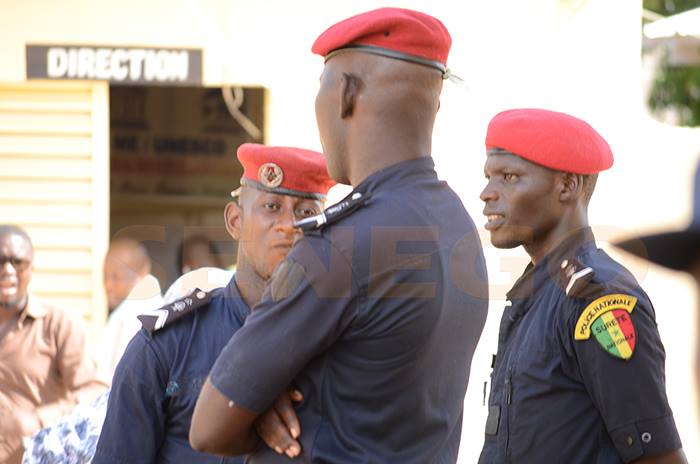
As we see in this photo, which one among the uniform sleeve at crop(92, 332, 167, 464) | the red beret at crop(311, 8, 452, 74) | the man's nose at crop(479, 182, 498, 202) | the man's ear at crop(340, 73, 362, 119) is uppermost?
the red beret at crop(311, 8, 452, 74)

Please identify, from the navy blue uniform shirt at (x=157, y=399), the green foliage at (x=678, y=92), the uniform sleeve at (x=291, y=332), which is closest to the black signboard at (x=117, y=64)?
the navy blue uniform shirt at (x=157, y=399)

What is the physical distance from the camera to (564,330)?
303 centimetres

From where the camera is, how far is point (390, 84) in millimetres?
2271

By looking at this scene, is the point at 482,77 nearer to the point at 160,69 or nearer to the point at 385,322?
the point at 160,69

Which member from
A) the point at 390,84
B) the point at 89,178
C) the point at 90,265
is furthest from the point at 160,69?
the point at 390,84

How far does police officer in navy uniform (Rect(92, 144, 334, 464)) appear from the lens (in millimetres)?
2895

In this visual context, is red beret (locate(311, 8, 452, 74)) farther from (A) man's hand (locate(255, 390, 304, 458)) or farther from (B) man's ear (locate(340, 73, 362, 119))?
(A) man's hand (locate(255, 390, 304, 458))

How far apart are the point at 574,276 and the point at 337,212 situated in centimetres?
112

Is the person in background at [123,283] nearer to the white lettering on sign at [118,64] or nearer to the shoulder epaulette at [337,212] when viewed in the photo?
the white lettering on sign at [118,64]

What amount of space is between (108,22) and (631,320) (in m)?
4.73

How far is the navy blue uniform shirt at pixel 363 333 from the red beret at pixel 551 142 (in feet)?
3.89

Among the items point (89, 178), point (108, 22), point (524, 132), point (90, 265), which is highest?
A: point (108, 22)

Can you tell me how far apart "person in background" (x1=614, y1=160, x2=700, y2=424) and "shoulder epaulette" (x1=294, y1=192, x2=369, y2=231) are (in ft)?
2.57

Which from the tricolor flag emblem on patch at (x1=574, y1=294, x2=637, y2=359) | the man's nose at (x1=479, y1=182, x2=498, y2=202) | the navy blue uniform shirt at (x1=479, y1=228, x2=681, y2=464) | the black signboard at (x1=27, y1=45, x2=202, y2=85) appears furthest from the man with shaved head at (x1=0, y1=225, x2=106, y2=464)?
the tricolor flag emblem on patch at (x1=574, y1=294, x2=637, y2=359)
